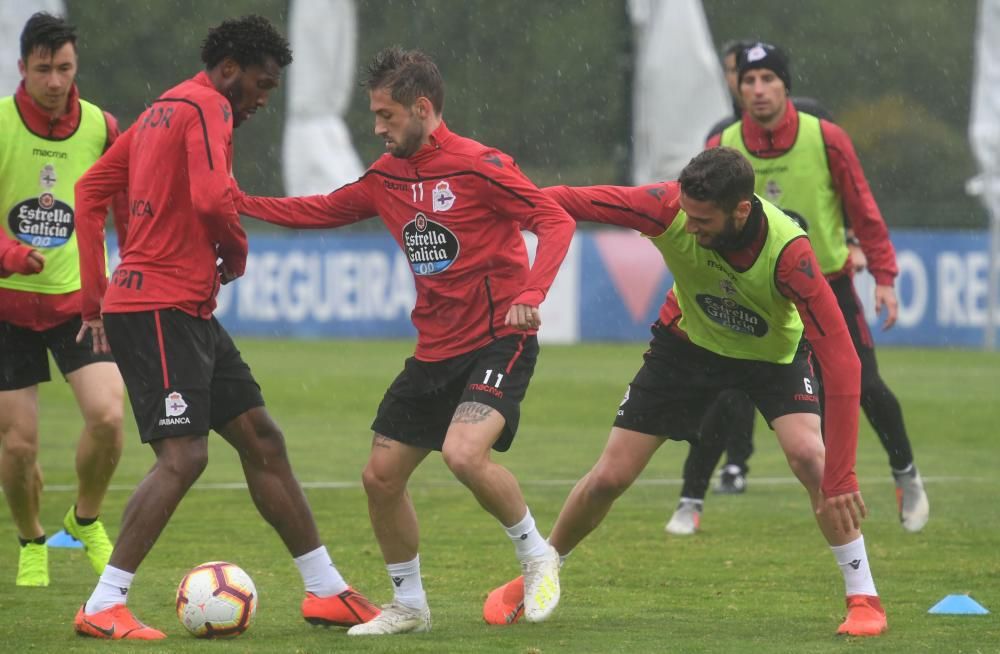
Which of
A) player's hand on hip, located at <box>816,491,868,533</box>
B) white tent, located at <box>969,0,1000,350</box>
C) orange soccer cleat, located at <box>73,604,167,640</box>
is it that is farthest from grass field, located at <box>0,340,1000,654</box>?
white tent, located at <box>969,0,1000,350</box>

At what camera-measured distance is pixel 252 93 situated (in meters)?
6.55

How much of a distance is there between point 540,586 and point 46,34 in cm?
318

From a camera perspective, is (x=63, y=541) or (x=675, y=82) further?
(x=675, y=82)

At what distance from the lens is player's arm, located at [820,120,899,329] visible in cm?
905

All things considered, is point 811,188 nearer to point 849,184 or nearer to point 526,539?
point 849,184

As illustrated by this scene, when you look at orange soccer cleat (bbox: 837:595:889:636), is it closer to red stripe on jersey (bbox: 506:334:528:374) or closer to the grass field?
the grass field

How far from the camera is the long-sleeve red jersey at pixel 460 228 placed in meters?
6.68

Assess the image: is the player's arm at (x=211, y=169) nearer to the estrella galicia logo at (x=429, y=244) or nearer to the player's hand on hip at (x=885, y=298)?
the estrella galicia logo at (x=429, y=244)

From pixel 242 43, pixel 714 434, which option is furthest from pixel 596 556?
pixel 242 43

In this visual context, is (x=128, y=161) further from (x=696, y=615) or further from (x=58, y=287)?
(x=696, y=615)

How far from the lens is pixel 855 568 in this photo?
6.58 meters

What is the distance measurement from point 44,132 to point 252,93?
5.81 ft

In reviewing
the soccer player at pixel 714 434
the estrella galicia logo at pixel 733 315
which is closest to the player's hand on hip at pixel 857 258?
the soccer player at pixel 714 434

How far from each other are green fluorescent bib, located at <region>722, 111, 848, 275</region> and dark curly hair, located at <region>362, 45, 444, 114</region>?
2.87m
